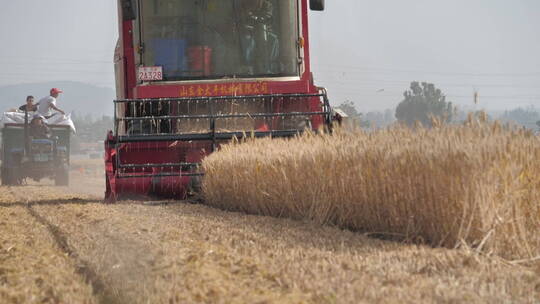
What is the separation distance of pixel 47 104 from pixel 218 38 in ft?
27.0

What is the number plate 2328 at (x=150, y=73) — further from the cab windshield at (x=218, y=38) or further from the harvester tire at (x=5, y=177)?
the harvester tire at (x=5, y=177)

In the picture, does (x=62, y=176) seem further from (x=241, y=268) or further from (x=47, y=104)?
(x=241, y=268)

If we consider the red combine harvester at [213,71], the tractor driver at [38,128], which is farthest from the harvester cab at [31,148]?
the red combine harvester at [213,71]

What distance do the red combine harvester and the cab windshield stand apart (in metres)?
0.01

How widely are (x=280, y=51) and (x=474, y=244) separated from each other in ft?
18.5

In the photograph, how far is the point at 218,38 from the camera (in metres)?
9.98

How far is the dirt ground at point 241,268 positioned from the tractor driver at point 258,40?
13.4 ft

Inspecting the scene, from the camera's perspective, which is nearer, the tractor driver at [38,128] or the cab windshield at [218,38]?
the cab windshield at [218,38]

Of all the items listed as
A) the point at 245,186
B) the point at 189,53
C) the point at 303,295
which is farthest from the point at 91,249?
the point at 189,53

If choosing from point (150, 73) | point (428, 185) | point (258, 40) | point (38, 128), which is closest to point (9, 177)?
point (38, 128)

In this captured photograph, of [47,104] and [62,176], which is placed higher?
[47,104]

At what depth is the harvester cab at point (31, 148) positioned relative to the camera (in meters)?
17.1

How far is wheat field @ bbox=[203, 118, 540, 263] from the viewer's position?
15.6 feet

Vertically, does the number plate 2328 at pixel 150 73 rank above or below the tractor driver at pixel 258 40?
below
